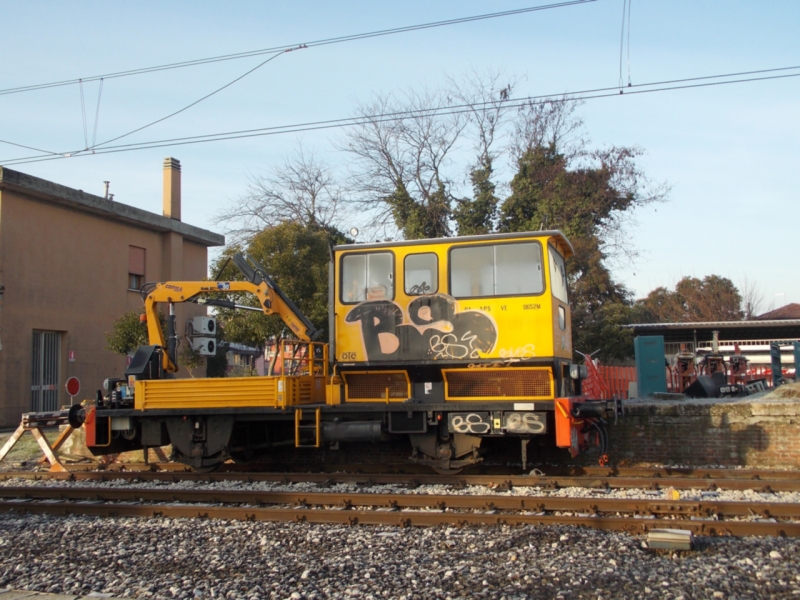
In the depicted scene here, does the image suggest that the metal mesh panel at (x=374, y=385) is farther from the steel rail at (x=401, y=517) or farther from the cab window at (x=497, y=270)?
the steel rail at (x=401, y=517)

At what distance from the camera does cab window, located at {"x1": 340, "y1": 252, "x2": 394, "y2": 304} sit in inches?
384

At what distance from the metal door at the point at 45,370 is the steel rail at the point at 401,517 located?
13.7m

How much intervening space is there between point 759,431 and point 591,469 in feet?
9.45

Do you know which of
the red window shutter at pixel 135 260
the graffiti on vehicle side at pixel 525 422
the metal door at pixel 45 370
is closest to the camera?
the graffiti on vehicle side at pixel 525 422

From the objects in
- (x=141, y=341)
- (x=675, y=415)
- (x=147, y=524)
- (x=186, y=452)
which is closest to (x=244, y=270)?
(x=186, y=452)

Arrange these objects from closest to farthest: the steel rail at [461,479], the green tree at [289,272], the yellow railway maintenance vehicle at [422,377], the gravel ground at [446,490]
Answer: the gravel ground at [446,490], the steel rail at [461,479], the yellow railway maintenance vehicle at [422,377], the green tree at [289,272]

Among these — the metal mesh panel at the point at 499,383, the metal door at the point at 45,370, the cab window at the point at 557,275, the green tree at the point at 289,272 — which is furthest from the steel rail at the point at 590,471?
the metal door at the point at 45,370

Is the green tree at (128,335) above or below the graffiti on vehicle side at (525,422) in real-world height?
above

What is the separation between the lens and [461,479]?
30.5 ft

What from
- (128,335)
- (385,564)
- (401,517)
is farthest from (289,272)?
(385,564)

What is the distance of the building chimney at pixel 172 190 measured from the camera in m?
27.4

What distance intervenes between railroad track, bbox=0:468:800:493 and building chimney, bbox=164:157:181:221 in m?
18.0

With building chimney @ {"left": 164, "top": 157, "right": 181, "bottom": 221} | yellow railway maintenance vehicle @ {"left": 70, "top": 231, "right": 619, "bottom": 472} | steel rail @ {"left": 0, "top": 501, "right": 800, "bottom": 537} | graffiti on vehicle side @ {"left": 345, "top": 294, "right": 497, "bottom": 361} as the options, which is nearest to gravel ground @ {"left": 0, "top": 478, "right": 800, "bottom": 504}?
yellow railway maintenance vehicle @ {"left": 70, "top": 231, "right": 619, "bottom": 472}

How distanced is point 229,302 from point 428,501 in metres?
4.91
